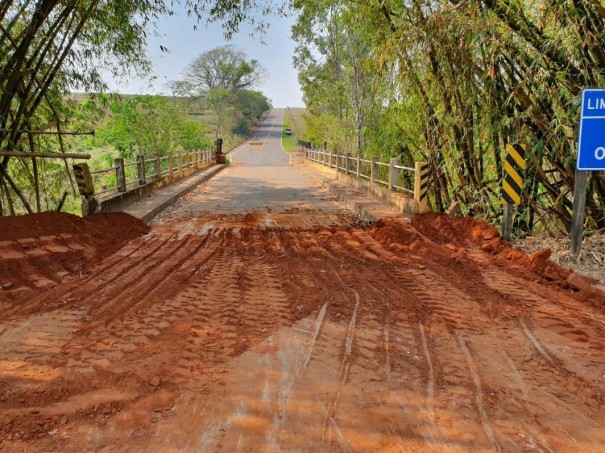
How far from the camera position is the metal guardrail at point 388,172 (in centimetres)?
805

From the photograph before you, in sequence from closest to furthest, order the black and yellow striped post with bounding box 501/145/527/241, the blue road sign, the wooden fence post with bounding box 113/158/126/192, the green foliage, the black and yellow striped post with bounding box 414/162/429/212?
the blue road sign, the black and yellow striped post with bounding box 501/145/527/241, the black and yellow striped post with bounding box 414/162/429/212, the wooden fence post with bounding box 113/158/126/192, the green foliage

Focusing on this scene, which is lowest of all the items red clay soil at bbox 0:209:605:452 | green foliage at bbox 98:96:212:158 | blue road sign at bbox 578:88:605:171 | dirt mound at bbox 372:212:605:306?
red clay soil at bbox 0:209:605:452

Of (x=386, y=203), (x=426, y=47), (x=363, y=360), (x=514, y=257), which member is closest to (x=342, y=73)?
(x=386, y=203)

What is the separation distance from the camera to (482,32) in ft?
16.1

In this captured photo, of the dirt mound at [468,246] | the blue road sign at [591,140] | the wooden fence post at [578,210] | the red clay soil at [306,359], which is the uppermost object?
the blue road sign at [591,140]

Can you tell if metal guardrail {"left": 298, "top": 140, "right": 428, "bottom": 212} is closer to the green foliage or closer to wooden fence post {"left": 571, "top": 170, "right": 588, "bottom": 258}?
wooden fence post {"left": 571, "top": 170, "right": 588, "bottom": 258}

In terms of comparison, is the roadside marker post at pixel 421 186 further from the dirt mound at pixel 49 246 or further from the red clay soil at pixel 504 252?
the dirt mound at pixel 49 246

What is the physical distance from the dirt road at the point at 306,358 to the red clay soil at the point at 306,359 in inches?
0.5

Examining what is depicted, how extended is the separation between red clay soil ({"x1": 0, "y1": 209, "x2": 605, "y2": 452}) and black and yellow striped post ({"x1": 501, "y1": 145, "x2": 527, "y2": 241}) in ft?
3.09

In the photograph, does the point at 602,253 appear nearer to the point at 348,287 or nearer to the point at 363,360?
the point at 348,287

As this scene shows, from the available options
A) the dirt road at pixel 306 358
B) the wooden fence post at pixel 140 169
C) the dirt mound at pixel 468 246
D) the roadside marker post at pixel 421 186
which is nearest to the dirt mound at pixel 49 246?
the dirt road at pixel 306 358

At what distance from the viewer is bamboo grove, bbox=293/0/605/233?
15.2 ft

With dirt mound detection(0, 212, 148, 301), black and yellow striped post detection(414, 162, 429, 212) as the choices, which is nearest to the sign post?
black and yellow striped post detection(414, 162, 429, 212)

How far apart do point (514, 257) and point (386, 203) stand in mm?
4579
